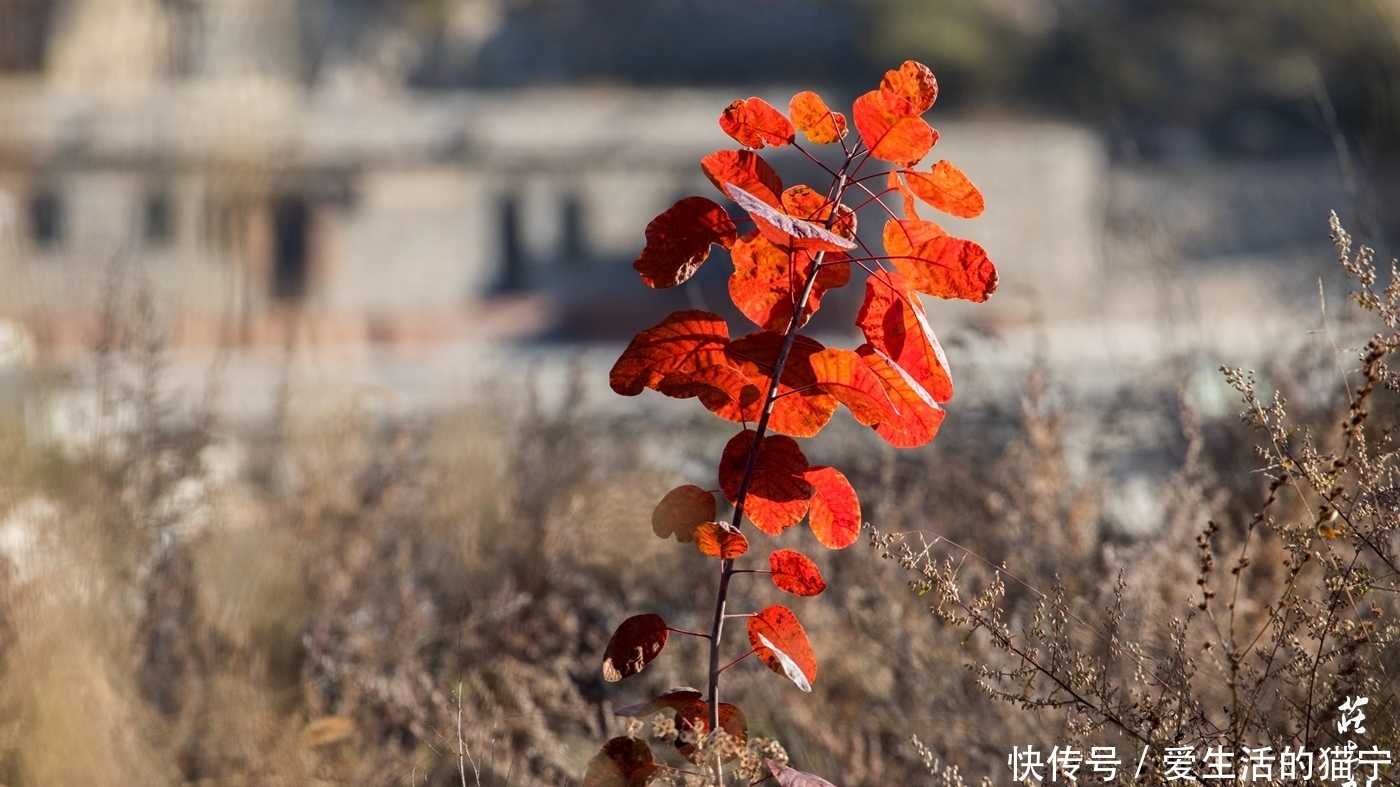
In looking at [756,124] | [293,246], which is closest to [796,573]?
[756,124]

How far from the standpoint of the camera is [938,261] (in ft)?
3.65

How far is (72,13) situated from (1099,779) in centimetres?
400

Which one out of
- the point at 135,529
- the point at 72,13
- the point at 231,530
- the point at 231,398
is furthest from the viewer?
the point at 231,398

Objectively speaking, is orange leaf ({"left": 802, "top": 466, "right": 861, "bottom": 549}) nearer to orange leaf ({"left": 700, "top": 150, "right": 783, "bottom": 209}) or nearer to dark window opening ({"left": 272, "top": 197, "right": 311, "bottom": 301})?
orange leaf ({"left": 700, "top": 150, "right": 783, "bottom": 209})

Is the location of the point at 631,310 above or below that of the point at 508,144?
below

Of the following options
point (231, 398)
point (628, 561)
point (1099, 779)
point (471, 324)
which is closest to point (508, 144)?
point (471, 324)

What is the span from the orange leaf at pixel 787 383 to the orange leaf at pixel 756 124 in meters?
0.18

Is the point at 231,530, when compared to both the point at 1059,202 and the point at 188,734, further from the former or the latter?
the point at 1059,202

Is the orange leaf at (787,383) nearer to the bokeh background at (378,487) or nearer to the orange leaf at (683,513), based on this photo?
the orange leaf at (683,513)

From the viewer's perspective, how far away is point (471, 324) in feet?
53.5

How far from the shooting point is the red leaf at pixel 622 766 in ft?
3.89

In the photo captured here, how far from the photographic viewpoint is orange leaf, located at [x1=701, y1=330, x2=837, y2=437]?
3.78 ft

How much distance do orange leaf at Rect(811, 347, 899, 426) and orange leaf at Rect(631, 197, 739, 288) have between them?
0.15 meters

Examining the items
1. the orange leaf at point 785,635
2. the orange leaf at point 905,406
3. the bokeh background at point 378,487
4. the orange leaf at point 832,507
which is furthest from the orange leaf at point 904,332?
the bokeh background at point 378,487
